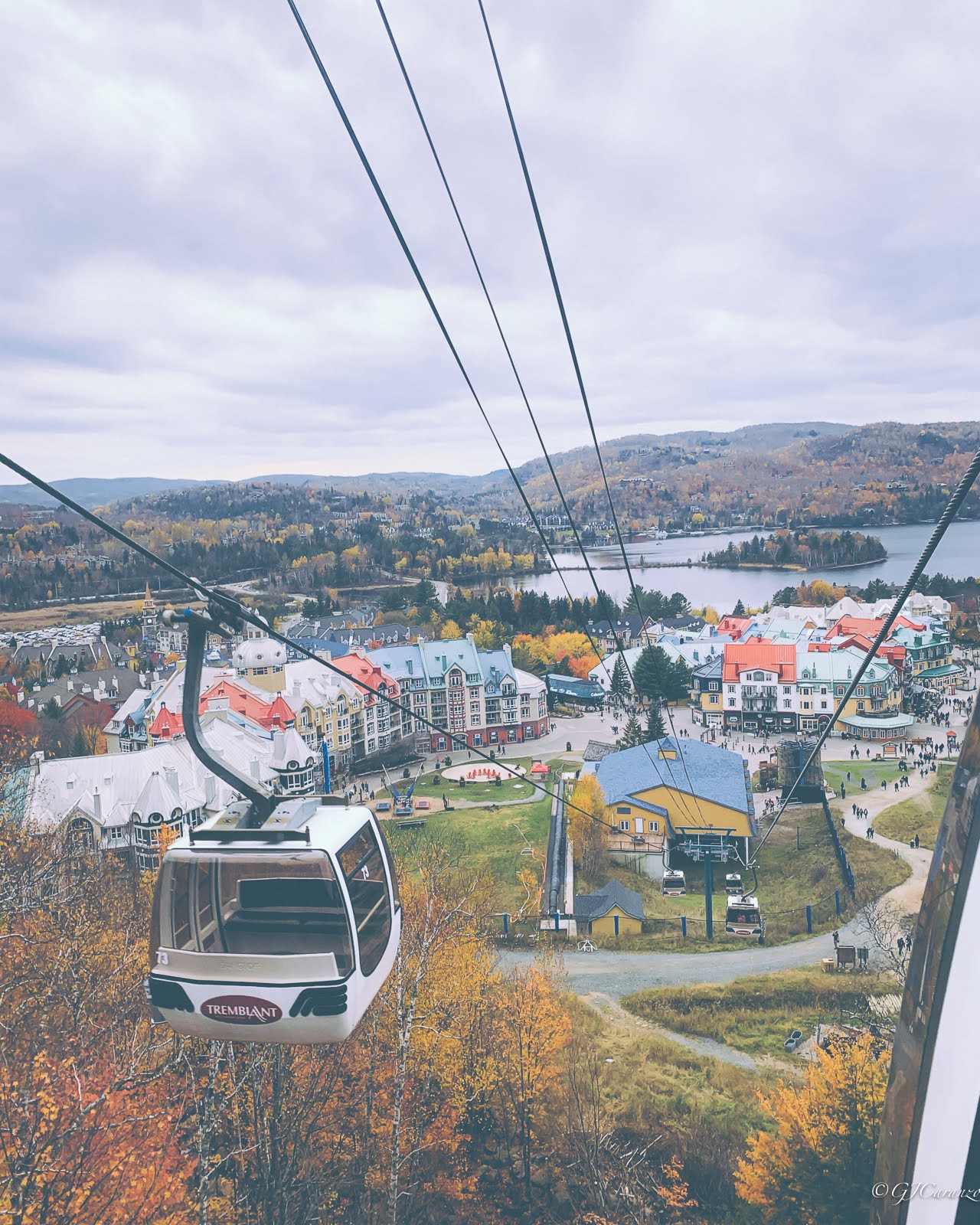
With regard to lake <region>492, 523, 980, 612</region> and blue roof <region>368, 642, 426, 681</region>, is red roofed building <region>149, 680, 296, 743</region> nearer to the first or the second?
blue roof <region>368, 642, 426, 681</region>

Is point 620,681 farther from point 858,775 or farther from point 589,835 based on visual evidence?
point 589,835

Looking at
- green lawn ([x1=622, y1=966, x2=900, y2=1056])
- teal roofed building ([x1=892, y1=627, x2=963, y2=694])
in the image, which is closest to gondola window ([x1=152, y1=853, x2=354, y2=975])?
green lawn ([x1=622, y1=966, x2=900, y2=1056])

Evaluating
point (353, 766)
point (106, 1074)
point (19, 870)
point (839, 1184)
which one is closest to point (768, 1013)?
point (839, 1184)

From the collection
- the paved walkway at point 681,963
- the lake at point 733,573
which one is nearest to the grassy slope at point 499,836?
the paved walkway at point 681,963

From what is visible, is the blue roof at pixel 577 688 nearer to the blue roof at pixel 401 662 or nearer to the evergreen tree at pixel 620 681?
the evergreen tree at pixel 620 681

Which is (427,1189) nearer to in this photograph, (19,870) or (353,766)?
(19,870)

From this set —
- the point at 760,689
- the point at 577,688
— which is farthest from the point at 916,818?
the point at 577,688
